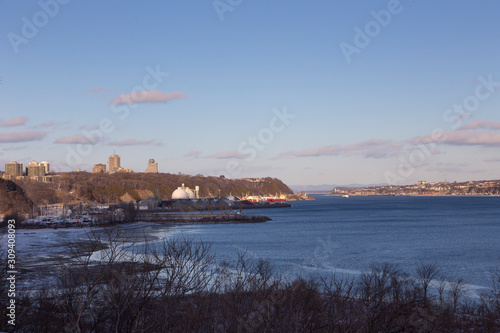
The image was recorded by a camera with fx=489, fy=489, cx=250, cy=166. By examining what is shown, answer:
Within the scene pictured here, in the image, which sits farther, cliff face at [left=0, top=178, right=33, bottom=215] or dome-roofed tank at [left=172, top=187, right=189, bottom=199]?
dome-roofed tank at [left=172, top=187, right=189, bottom=199]

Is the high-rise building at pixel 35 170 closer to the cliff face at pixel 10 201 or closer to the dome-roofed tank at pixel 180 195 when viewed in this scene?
the dome-roofed tank at pixel 180 195

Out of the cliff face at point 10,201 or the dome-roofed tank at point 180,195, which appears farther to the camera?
the dome-roofed tank at point 180,195

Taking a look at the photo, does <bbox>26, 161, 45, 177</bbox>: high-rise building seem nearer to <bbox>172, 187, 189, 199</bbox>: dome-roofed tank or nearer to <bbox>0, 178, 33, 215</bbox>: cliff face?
<bbox>172, 187, 189, 199</bbox>: dome-roofed tank

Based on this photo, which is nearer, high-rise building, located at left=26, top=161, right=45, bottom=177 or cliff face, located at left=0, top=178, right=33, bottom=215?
cliff face, located at left=0, top=178, right=33, bottom=215

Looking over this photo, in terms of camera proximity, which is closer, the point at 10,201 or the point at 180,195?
the point at 10,201

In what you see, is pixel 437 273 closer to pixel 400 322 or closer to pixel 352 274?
pixel 352 274

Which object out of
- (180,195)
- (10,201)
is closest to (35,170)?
(180,195)

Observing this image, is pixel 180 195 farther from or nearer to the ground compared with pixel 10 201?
nearer to the ground

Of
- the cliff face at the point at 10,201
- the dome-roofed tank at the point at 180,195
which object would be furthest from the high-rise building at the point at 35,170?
the cliff face at the point at 10,201

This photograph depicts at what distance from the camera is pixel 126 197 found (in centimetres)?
16638

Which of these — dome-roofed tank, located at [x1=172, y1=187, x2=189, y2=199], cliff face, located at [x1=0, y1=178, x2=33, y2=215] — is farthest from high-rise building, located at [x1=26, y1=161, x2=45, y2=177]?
cliff face, located at [x1=0, y1=178, x2=33, y2=215]

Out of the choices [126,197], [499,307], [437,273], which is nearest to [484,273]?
[437,273]

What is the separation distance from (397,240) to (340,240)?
5.92 m

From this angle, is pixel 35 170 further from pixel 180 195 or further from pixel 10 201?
pixel 10 201
